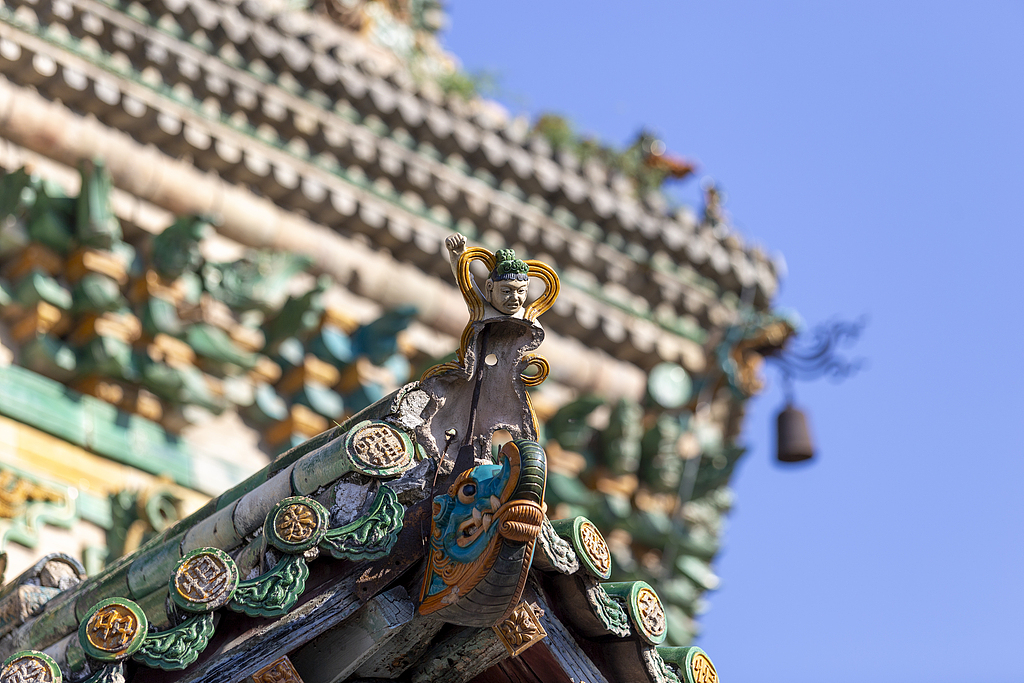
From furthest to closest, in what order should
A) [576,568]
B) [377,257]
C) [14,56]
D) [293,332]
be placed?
[377,257] → [293,332] → [14,56] → [576,568]

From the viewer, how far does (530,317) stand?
5746mm

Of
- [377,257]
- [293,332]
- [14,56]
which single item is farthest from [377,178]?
[14,56]

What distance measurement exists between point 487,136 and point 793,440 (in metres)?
3.51

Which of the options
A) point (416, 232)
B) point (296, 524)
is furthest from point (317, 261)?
point (296, 524)

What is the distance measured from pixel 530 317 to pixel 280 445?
7.37 metres

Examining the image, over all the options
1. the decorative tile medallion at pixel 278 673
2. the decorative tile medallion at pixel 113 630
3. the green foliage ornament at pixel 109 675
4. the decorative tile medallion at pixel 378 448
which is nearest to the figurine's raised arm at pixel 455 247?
the decorative tile medallion at pixel 378 448

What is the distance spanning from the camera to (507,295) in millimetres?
5730

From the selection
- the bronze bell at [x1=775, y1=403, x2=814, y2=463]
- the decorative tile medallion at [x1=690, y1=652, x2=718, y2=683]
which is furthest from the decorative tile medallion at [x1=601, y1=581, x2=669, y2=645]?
the bronze bell at [x1=775, y1=403, x2=814, y2=463]

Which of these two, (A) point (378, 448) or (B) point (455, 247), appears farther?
(B) point (455, 247)

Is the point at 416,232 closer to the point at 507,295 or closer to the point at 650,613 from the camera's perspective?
the point at 507,295

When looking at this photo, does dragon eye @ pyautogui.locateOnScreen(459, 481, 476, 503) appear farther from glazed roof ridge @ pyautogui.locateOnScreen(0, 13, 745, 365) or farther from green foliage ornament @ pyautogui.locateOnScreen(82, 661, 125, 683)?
glazed roof ridge @ pyautogui.locateOnScreen(0, 13, 745, 365)

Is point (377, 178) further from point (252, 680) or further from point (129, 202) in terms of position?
point (252, 680)

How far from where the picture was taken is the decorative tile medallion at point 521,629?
5.51 meters

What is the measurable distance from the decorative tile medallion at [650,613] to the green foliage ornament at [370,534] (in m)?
0.86
